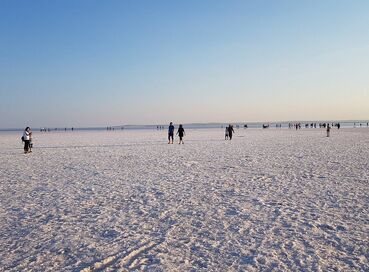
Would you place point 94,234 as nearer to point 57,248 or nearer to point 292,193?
point 57,248

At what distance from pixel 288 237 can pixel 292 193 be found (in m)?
3.41

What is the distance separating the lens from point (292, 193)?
889 centimetres

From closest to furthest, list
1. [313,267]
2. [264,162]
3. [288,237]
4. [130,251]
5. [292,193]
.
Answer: [313,267]
[130,251]
[288,237]
[292,193]
[264,162]

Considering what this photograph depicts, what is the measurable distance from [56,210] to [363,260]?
626cm

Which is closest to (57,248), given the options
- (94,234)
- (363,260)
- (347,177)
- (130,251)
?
(94,234)

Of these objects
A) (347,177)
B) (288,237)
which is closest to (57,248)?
(288,237)

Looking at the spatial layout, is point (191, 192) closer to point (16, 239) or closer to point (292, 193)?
point (292, 193)

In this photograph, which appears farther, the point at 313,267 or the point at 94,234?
the point at 94,234

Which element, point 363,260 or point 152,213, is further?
point 152,213

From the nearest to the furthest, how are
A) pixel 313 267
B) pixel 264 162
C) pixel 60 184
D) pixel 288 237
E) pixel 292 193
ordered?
pixel 313 267 < pixel 288 237 < pixel 292 193 < pixel 60 184 < pixel 264 162

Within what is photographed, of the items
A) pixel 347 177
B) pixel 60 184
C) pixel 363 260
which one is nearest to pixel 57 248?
pixel 363 260

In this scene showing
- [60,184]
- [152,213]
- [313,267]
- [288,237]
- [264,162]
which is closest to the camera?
[313,267]

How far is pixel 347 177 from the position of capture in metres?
11.2

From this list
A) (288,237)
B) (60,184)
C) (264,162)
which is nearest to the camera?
(288,237)
